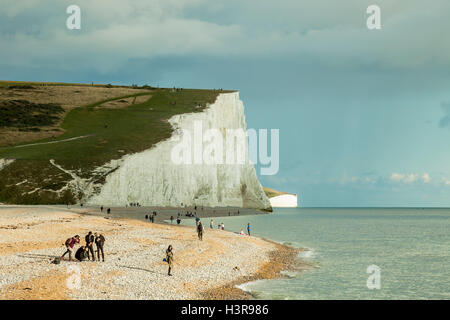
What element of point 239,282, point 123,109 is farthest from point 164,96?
point 239,282

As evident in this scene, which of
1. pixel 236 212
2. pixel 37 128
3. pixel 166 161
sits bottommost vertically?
pixel 236 212

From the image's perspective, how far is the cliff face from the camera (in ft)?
277

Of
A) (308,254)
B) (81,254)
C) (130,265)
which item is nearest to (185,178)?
(308,254)

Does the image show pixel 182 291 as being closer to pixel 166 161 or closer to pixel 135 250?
pixel 135 250

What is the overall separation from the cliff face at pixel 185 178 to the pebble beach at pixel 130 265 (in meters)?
39.8

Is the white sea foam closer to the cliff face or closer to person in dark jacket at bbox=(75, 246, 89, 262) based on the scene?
person in dark jacket at bbox=(75, 246, 89, 262)

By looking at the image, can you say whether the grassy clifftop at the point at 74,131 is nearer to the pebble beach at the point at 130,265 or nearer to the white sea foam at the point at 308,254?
the pebble beach at the point at 130,265

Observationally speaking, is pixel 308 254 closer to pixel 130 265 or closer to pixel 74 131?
pixel 130 265

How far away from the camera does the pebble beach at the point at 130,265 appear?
19078 millimetres

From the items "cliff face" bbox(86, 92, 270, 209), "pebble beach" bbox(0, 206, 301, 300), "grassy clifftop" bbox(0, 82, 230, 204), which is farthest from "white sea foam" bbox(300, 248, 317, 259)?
"grassy clifftop" bbox(0, 82, 230, 204)

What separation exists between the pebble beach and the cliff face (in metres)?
39.8
